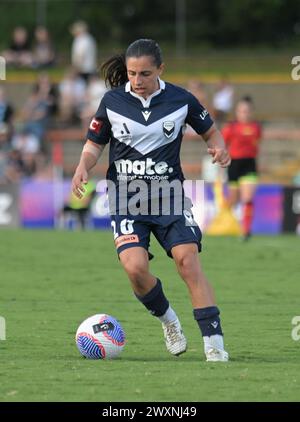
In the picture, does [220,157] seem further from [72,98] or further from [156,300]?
[72,98]

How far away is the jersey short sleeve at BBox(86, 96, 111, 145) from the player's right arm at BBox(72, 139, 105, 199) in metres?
0.05

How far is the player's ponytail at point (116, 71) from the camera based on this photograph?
8.72 meters

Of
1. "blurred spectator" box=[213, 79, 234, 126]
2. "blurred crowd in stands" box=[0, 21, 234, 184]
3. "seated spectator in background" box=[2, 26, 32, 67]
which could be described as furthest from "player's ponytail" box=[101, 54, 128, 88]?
"seated spectator in background" box=[2, 26, 32, 67]

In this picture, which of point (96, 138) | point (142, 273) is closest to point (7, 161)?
point (96, 138)

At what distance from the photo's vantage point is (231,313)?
10992mm

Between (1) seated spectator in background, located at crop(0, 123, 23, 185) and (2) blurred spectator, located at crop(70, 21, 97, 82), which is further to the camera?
(2) blurred spectator, located at crop(70, 21, 97, 82)

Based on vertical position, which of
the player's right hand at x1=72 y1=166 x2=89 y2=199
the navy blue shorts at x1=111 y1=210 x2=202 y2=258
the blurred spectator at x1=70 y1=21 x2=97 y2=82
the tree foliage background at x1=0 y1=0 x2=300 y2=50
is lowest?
the navy blue shorts at x1=111 y1=210 x2=202 y2=258

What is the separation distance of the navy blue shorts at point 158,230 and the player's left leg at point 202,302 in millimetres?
103

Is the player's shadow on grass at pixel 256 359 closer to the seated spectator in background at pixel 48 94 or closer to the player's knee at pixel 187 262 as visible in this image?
the player's knee at pixel 187 262

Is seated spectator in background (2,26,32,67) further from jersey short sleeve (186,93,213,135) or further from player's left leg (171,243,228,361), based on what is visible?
player's left leg (171,243,228,361)

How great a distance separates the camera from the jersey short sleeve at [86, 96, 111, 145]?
27.8 feet

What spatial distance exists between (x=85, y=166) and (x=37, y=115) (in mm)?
17807

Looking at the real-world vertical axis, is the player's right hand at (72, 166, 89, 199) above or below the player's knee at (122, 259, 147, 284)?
above
